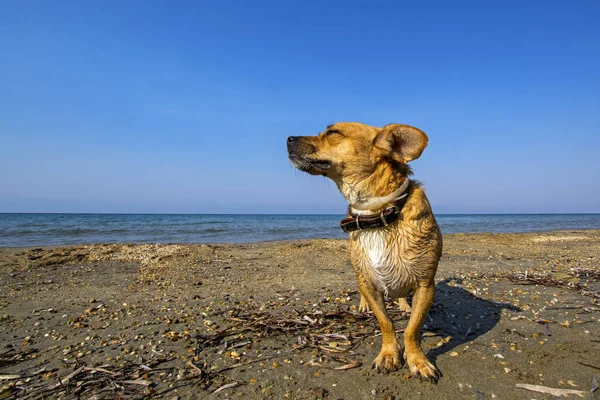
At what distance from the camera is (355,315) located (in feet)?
14.1

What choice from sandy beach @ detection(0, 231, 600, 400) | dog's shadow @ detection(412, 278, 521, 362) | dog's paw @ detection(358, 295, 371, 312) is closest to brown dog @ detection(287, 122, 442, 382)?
sandy beach @ detection(0, 231, 600, 400)

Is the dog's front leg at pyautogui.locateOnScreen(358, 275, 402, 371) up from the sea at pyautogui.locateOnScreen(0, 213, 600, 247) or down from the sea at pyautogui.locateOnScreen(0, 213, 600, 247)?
up

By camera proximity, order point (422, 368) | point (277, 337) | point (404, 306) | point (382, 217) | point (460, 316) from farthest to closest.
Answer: point (404, 306) → point (460, 316) → point (277, 337) → point (382, 217) → point (422, 368)

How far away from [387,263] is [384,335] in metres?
0.73

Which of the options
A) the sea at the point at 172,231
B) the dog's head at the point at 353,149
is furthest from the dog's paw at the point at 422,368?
the sea at the point at 172,231

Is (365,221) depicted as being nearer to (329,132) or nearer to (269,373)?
(329,132)

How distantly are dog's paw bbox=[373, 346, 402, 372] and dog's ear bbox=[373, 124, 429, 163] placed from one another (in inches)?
69.6

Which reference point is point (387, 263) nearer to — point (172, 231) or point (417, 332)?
point (417, 332)

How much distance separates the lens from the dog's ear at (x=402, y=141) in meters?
A: 2.96

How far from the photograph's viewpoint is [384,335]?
320 cm

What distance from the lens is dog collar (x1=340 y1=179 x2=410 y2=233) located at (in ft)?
9.87

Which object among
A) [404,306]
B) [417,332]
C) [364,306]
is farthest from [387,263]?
[404,306]

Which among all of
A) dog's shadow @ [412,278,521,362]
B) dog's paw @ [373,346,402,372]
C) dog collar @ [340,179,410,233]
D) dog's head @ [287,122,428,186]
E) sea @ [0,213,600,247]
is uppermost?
dog's head @ [287,122,428,186]

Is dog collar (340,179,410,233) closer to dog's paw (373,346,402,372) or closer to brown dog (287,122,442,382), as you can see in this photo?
brown dog (287,122,442,382)
